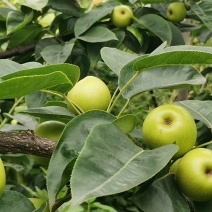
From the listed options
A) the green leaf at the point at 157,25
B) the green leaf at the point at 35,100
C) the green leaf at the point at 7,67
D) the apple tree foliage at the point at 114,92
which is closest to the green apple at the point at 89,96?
the apple tree foliage at the point at 114,92

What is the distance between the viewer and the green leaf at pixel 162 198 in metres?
0.68

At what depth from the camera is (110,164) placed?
575mm

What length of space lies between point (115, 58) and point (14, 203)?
301mm

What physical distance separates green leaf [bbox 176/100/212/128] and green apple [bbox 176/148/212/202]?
160 millimetres

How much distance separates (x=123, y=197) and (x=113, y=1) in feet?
2.88

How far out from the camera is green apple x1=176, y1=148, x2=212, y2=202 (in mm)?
679

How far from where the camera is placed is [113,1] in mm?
1381

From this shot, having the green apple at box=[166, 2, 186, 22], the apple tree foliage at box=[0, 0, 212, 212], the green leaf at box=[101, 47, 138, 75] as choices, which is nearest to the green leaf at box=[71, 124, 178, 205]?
the apple tree foliage at box=[0, 0, 212, 212]

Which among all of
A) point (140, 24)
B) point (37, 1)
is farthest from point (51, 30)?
point (140, 24)

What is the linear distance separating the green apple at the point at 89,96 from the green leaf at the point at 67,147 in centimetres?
8

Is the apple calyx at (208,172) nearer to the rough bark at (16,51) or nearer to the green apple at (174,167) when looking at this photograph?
the green apple at (174,167)

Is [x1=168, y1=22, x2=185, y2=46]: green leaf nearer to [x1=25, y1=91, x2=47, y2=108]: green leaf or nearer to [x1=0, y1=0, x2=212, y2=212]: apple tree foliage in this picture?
[x1=0, y1=0, x2=212, y2=212]: apple tree foliage

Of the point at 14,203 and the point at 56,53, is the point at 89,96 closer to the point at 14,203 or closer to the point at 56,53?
the point at 14,203

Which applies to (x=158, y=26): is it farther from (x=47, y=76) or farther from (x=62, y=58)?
(x=47, y=76)
